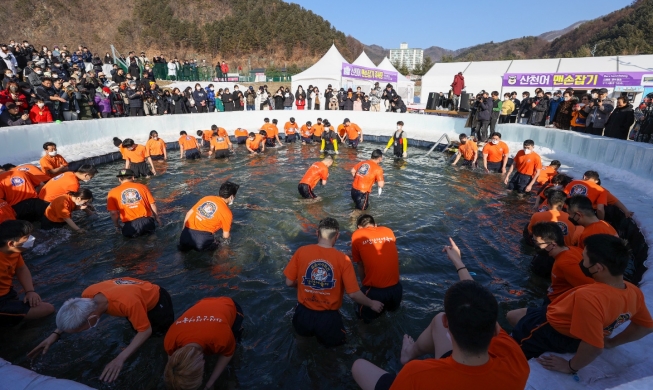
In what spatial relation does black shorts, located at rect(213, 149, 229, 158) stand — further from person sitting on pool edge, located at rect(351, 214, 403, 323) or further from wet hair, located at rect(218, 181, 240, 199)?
person sitting on pool edge, located at rect(351, 214, 403, 323)

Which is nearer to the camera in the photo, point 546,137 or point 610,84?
point 546,137

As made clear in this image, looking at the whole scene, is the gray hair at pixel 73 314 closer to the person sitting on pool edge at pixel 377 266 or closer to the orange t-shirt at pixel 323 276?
the orange t-shirt at pixel 323 276

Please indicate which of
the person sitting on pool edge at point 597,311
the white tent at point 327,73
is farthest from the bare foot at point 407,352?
the white tent at point 327,73

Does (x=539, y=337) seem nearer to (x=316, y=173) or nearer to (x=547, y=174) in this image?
(x=316, y=173)

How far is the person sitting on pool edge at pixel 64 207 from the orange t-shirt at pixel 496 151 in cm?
1048

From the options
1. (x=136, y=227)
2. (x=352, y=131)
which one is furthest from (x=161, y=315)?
(x=352, y=131)

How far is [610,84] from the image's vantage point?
19984 millimetres

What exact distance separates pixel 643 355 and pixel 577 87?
2278 cm

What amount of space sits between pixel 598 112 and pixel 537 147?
2.11m

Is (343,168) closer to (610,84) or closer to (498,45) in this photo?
(610,84)

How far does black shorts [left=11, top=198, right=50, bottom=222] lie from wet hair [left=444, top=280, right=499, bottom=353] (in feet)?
26.0

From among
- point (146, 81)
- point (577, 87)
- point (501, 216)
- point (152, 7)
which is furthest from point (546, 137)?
point (152, 7)

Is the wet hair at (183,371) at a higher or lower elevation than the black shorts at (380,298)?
higher

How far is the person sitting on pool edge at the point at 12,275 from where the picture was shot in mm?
3926
